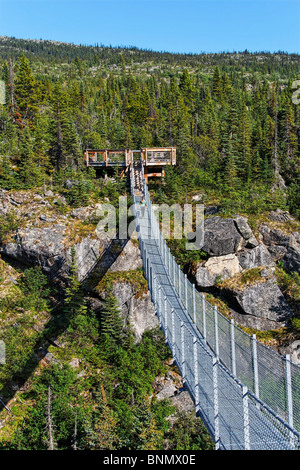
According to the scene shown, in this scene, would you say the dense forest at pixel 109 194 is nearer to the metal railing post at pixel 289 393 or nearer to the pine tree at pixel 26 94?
the pine tree at pixel 26 94

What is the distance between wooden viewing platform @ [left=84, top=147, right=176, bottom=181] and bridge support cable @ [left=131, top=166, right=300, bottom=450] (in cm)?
1184

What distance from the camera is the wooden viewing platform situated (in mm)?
24344

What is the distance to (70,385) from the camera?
61.4 ft

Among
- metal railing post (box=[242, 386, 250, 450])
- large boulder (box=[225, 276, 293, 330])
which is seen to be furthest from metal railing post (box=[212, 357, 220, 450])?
large boulder (box=[225, 276, 293, 330])

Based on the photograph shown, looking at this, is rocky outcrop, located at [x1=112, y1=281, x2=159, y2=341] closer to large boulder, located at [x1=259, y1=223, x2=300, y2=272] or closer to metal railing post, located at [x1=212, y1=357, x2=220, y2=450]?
large boulder, located at [x1=259, y1=223, x2=300, y2=272]

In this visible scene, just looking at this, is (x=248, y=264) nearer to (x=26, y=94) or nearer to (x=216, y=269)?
(x=216, y=269)

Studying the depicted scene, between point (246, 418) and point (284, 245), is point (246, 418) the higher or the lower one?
the higher one

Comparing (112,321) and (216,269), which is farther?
(216,269)

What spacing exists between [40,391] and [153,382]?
559 cm

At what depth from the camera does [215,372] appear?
5.47 meters

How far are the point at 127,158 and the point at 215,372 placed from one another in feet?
65.1

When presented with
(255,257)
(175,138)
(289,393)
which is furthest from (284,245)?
(289,393)
